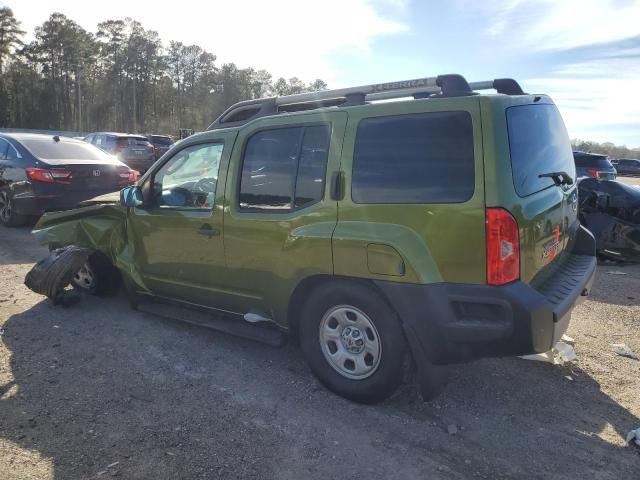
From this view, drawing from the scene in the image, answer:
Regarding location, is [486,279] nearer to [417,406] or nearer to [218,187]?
[417,406]

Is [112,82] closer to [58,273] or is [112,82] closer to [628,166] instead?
[628,166]

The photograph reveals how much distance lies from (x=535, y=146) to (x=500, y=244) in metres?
0.83

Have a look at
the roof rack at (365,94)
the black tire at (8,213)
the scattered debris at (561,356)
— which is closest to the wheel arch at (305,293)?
the roof rack at (365,94)

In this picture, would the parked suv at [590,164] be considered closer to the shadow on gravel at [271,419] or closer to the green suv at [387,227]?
the green suv at [387,227]

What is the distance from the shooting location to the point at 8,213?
882 centimetres

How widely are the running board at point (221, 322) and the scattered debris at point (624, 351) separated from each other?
2816mm

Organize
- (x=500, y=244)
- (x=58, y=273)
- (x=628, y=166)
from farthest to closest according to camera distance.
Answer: (x=628, y=166), (x=58, y=273), (x=500, y=244)

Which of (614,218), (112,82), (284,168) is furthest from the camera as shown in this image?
(112,82)

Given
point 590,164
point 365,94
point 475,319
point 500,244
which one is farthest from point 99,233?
point 590,164

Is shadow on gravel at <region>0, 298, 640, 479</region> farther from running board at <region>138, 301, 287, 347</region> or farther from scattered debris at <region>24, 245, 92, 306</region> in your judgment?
scattered debris at <region>24, 245, 92, 306</region>

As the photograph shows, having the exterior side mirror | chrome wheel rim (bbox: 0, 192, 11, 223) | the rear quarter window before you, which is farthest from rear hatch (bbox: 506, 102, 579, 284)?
chrome wheel rim (bbox: 0, 192, 11, 223)

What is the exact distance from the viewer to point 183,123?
2805 inches

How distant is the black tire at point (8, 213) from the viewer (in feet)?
28.4

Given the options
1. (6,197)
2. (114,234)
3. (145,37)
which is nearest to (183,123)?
(145,37)
